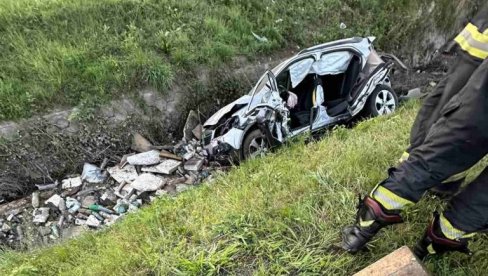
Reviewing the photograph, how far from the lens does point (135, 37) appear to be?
7.27 metres

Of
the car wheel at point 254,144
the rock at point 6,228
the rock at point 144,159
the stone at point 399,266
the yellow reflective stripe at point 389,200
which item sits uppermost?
the yellow reflective stripe at point 389,200

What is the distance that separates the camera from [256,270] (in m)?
2.73

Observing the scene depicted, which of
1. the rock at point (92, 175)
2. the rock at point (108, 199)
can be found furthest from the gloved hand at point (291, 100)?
the rock at point (92, 175)

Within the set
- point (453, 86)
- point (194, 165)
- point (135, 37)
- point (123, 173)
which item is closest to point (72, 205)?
point (123, 173)

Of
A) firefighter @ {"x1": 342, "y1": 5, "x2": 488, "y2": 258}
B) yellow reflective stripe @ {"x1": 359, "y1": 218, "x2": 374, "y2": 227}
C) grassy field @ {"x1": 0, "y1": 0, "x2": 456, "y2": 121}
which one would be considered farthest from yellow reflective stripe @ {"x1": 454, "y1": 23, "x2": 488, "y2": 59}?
grassy field @ {"x1": 0, "y1": 0, "x2": 456, "y2": 121}

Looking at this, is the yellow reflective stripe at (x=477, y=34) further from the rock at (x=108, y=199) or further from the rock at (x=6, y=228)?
the rock at (x=6, y=228)

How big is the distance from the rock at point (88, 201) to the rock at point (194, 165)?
1.44 metres

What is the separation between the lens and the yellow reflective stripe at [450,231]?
2.33 meters

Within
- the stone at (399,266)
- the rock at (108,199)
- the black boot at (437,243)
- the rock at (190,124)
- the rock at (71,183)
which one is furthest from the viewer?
the rock at (190,124)

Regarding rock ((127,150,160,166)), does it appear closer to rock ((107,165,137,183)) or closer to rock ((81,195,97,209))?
rock ((107,165,137,183))

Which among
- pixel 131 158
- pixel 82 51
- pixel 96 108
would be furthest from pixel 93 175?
pixel 82 51

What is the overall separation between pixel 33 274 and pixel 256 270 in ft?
7.34

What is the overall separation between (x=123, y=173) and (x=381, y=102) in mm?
4397

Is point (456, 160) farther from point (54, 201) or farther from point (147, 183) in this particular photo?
point (54, 201)
